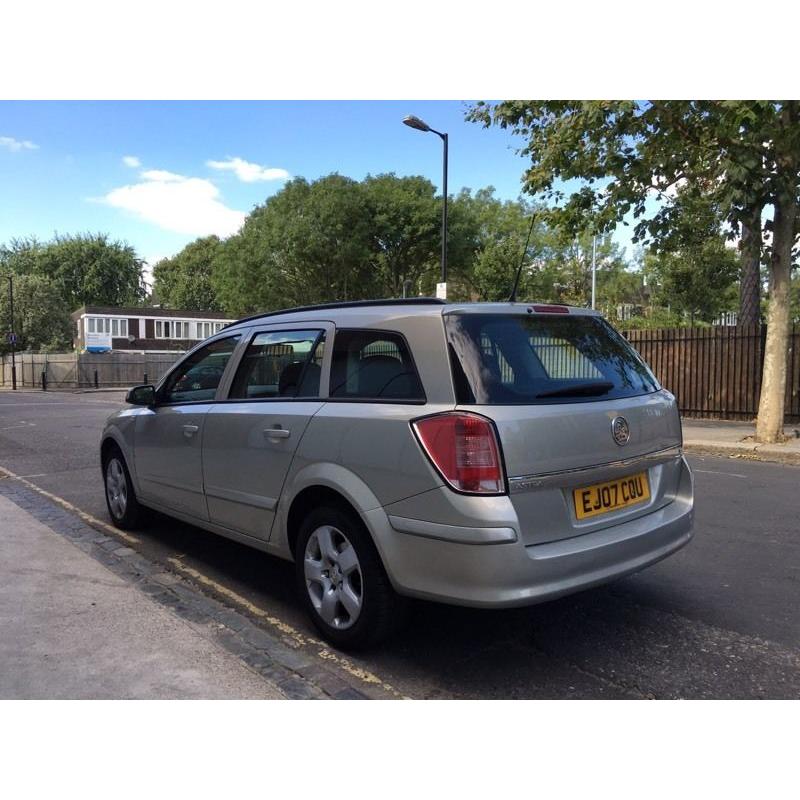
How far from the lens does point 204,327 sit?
2628 inches

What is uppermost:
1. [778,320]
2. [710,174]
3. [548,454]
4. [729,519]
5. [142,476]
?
[710,174]

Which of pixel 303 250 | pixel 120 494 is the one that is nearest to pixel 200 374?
pixel 120 494

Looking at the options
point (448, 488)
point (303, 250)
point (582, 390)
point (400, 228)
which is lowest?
point (448, 488)

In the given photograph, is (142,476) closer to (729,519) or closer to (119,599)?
(119,599)

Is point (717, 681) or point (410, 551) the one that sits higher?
point (410, 551)

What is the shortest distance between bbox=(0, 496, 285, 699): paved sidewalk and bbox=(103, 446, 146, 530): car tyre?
0.94 meters

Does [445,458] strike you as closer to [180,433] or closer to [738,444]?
[180,433]

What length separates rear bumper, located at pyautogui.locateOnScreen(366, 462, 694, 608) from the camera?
2.87 metres

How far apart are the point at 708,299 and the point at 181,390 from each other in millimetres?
23139

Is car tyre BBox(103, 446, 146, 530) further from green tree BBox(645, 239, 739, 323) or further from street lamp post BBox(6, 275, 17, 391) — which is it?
street lamp post BBox(6, 275, 17, 391)

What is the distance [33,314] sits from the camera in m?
50.8

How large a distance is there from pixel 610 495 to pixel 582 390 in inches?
20.1

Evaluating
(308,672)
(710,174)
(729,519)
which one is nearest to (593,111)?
(710,174)

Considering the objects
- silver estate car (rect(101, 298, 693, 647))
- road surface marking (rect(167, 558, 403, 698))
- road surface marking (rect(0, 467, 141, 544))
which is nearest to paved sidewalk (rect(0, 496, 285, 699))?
road surface marking (rect(167, 558, 403, 698))
